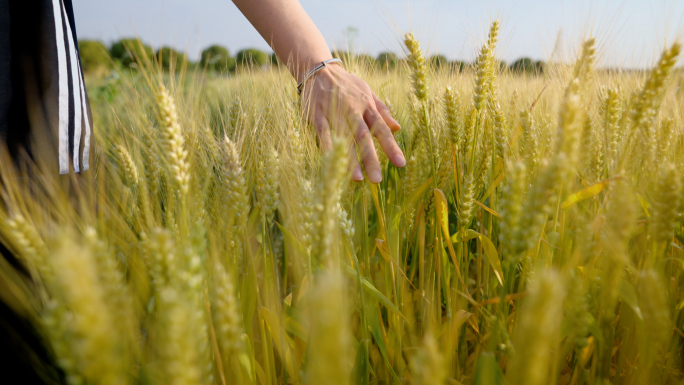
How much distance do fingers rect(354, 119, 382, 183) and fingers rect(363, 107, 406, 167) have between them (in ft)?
0.24

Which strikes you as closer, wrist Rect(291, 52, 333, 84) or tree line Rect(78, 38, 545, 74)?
tree line Rect(78, 38, 545, 74)

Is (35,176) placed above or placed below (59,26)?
below

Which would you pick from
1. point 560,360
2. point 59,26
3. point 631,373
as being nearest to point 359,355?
point 560,360

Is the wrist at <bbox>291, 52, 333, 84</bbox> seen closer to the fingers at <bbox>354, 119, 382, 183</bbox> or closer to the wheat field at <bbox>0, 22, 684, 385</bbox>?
the wheat field at <bbox>0, 22, 684, 385</bbox>

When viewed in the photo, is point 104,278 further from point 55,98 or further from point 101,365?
point 55,98

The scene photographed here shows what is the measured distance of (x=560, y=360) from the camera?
0.64 metres

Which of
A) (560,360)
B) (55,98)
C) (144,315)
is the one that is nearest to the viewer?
(560,360)

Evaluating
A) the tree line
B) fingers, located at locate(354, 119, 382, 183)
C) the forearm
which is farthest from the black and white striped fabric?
fingers, located at locate(354, 119, 382, 183)

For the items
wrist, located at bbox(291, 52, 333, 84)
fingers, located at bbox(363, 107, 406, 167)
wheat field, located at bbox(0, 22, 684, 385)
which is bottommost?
wheat field, located at bbox(0, 22, 684, 385)

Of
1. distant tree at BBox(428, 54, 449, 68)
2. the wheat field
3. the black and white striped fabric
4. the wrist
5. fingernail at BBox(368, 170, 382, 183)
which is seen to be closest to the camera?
the wheat field

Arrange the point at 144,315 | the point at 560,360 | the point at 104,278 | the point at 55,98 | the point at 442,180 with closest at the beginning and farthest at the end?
A: the point at 104,278
the point at 560,360
the point at 144,315
the point at 55,98
the point at 442,180

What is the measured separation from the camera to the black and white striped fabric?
0.82 m

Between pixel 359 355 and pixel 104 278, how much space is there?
0.42m

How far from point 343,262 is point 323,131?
1.73 feet
